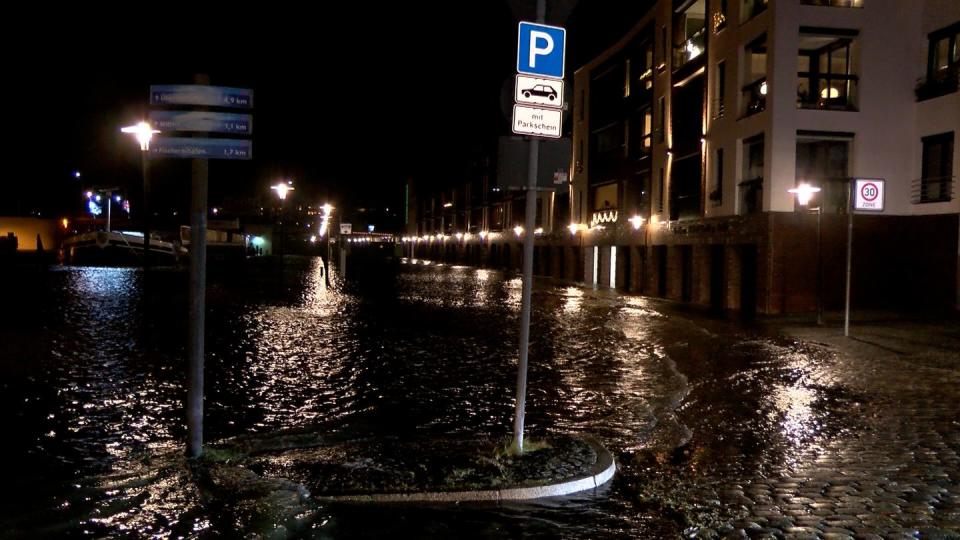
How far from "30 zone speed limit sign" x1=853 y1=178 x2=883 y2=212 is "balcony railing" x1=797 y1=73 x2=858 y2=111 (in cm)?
642

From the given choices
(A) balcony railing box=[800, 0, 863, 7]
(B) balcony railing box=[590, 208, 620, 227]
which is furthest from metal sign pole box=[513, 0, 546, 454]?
(B) balcony railing box=[590, 208, 620, 227]

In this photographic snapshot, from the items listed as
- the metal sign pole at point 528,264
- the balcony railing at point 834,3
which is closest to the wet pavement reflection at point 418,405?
the metal sign pole at point 528,264

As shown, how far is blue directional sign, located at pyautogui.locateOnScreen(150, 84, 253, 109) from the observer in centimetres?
644

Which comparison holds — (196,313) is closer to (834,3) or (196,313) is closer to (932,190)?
(834,3)

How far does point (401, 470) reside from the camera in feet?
20.5

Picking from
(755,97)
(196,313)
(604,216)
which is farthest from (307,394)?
(604,216)

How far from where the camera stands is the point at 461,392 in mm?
10320

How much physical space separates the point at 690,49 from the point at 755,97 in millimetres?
5935

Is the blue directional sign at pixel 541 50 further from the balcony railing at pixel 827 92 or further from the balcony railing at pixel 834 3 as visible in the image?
the balcony railing at pixel 834 3

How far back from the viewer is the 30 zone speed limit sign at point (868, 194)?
1678cm

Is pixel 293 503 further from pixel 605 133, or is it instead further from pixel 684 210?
pixel 605 133

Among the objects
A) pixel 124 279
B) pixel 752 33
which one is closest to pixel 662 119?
pixel 752 33

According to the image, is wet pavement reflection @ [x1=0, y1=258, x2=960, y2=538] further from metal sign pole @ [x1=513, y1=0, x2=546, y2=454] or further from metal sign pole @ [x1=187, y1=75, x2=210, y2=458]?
metal sign pole @ [x1=513, y1=0, x2=546, y2=454]

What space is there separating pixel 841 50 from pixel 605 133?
1799 cm
